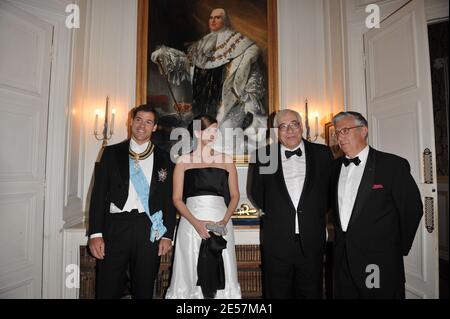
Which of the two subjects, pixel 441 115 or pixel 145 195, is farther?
pixel 441 115

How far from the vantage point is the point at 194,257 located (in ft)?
6.92

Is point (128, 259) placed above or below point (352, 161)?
below

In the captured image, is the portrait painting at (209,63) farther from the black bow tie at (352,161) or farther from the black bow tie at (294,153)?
the black bow tie at (352,161)

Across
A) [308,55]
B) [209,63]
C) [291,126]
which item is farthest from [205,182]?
[308,55]

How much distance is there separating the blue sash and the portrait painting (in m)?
1.33

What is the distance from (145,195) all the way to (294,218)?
48.9 inches

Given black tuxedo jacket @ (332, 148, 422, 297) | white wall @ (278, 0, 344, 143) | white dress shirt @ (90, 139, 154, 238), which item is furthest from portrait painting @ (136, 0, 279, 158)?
black tuxedo jacket @ (332, 148, 422, 297)

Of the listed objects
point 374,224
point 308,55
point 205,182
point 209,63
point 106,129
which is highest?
point 308,55

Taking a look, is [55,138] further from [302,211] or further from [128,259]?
[302,211]

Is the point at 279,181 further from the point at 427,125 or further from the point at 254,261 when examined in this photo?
the point at 427,125

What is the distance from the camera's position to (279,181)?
2115 mm

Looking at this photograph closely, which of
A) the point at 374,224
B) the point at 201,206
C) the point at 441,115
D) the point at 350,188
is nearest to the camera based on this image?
the point at 374,224

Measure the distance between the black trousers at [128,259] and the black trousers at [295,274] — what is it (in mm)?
958
